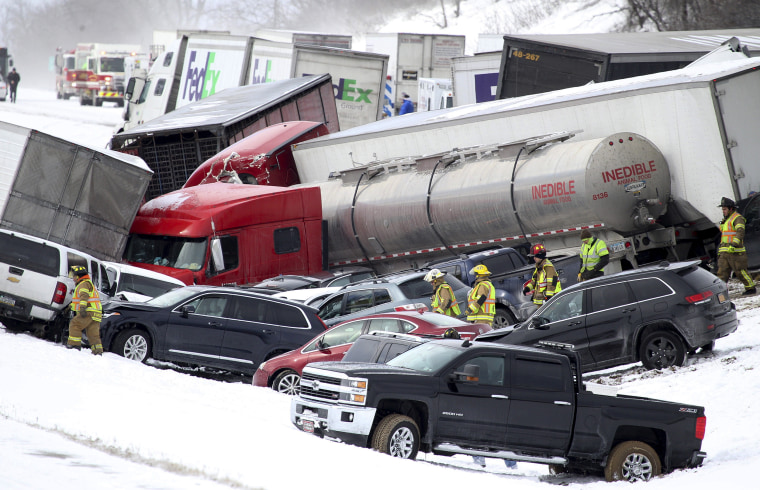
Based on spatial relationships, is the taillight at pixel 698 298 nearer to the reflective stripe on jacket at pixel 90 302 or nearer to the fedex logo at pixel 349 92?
the reflective stripe on jacket at pixel 90 302

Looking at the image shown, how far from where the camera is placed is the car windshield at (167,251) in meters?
19.6

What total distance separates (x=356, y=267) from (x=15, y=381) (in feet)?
40.8

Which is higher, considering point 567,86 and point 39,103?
point 39,103

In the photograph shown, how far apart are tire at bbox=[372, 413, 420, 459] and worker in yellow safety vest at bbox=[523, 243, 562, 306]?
6.92 m

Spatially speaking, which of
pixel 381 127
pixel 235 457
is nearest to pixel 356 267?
pixel 381 127

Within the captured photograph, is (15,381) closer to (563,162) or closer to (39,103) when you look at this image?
(563,162)

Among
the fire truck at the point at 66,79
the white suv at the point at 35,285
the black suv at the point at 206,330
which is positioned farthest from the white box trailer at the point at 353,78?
the fire truck at the point at 66,79

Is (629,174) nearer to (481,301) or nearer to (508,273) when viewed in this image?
(508,273)

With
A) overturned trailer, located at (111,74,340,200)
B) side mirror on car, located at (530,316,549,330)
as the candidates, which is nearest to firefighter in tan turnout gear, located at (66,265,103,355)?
A: side mirror on car, located at (530,316,549,330)

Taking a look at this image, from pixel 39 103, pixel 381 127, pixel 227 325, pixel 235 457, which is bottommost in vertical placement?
pixel 235 457

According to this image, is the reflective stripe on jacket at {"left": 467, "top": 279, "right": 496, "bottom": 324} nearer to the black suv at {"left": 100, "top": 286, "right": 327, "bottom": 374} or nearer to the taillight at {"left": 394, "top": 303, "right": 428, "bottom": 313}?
the taillight at {"left": 394, "top": 303, "right": 428, "bottom": 313}

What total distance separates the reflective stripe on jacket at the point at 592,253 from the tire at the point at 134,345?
298 inches

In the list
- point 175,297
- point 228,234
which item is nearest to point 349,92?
point 228,234

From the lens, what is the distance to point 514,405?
10266mm
